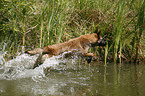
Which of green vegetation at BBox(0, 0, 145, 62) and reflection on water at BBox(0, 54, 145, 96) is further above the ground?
green vegetation at BBox(0, 0, 145, 62)

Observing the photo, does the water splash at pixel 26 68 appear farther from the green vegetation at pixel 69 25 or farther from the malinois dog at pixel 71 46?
the green vegetation at pixel 69 25

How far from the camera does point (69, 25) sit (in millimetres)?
7906

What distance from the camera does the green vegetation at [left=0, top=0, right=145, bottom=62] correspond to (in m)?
6.39

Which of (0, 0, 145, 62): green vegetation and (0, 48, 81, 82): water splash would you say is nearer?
(0, 48, 81, 82): water splash

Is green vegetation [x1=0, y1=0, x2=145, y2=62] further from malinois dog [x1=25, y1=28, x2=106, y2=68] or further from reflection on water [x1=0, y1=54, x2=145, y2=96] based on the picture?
reflection on water [x1=0, y1=54, x2=145, y2=96]

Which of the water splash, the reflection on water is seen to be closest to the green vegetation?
the water splash

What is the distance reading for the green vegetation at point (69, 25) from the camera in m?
6.39

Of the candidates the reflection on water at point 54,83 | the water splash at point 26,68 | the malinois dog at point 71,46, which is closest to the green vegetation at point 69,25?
the malinois dog at point 71,46

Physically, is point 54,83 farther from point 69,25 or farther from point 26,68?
point 69,25

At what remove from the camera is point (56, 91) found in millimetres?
3424

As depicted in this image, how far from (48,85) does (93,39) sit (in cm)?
221

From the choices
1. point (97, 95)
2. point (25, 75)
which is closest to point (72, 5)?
point (25, 75)

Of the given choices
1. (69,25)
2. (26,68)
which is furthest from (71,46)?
(69,25)

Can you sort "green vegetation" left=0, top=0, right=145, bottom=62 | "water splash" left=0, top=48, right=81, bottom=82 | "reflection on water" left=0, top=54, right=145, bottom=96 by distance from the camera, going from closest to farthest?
"reflection on water" left=0, top=54, right=145, bottom=96 → "water splash" left=0, top=48, right=81, bottom=82 → "green vegetation" left=0, top=0, right=145, bottom=62
